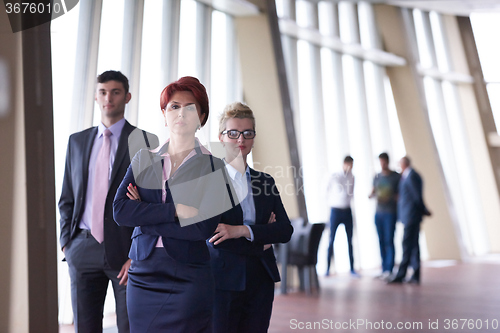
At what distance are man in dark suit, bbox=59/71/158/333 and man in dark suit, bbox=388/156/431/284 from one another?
416 cm

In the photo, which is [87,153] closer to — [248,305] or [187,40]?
[248,305]

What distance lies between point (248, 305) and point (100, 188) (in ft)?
2.87

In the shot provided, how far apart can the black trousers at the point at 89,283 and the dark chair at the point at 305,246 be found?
2.83 meters

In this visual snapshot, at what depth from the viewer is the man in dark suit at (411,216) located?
209 inches

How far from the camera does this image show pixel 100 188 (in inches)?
77.9

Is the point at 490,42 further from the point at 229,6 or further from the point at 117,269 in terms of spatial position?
the point at 117,269

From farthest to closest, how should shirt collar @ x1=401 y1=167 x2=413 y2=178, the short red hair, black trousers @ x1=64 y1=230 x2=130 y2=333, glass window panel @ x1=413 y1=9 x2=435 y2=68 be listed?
glass window panel @ x1=413 y1=9 x2=435 y2=68 → shirt collar @ x1=401 y1=167 x2=413 y2=178 → black trousers @ x1=64 y1=230 x2=130 y2=333 → the short red hair

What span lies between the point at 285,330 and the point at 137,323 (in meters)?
1.82

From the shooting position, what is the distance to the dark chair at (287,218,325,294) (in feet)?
14.8

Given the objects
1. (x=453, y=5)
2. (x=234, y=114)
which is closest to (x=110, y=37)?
(x=234, y=114)

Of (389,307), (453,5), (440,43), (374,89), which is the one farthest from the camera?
(440,43)

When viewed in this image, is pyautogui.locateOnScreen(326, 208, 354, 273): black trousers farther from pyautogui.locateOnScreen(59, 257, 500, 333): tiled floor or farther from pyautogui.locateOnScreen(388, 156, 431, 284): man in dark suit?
pyautogui.locateOnScreen(388, 156, 431, 284): man in dark suit

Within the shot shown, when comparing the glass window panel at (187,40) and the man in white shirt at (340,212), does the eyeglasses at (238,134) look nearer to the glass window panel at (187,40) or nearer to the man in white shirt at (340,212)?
the glass window panel at (187,40)

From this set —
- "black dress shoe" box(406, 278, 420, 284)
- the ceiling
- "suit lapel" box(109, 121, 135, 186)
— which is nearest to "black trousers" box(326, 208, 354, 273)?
"black dress shoe" box(406, 278, 420, 284)
